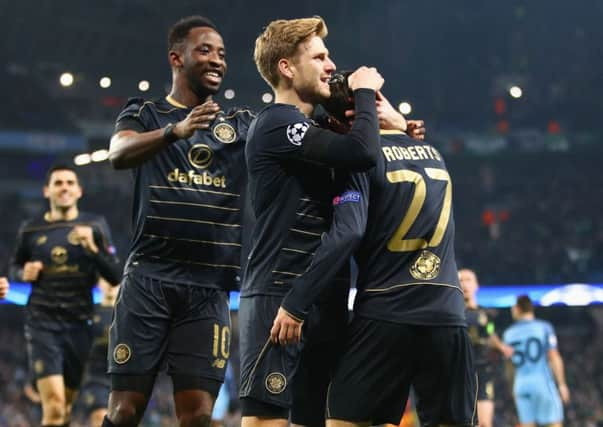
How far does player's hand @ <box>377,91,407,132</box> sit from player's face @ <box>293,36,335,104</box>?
325mm

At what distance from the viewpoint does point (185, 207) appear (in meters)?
4.89

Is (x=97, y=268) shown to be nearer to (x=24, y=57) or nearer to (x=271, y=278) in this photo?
(x=271, y=278)

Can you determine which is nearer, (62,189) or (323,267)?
(323,267)

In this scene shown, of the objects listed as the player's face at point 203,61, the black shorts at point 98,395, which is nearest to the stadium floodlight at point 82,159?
the black shorts at point 98,395

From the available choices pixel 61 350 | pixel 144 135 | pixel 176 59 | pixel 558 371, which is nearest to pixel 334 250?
pixel 144 135

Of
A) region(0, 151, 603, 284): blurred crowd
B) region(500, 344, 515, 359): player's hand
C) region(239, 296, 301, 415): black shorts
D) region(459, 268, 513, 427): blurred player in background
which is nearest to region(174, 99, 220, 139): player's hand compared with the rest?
region(239, 296, 301, 415): black shorts

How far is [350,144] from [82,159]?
1115 inches

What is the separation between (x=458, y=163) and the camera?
3612 cm

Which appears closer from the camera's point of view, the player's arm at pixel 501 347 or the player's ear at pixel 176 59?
the player's ear at pixel 176 59

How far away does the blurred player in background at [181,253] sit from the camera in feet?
15.6

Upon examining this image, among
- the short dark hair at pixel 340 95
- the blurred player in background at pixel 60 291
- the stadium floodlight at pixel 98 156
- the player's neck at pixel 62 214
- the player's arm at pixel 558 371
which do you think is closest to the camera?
the short dark hair at pixel 340 95

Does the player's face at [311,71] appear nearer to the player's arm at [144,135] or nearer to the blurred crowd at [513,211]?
the player's arm at [144,135]

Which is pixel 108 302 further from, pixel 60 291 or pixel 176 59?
pixel 176 59

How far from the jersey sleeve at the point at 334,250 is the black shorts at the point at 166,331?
775 millimetres
